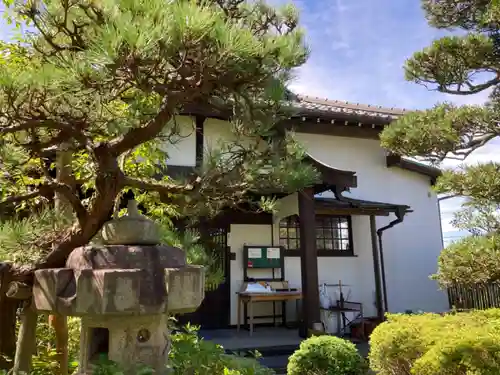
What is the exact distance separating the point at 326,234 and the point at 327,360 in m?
4.99

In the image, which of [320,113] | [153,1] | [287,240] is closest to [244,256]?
[287,240]

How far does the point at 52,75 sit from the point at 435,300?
10143 millimetres

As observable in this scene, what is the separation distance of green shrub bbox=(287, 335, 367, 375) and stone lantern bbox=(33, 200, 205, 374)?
230 centimetres

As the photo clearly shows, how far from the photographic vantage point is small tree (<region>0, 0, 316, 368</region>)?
1981 mm

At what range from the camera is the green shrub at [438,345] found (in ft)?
11.4

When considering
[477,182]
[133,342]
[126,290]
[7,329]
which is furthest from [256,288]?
[126,290]

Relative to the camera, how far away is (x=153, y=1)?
1.93 meters

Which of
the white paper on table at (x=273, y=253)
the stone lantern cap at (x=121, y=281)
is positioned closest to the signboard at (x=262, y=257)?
the white paper on table at (x=273, y=253)

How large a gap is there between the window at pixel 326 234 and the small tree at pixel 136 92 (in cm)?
573

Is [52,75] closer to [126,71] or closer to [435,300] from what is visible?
[126,71]

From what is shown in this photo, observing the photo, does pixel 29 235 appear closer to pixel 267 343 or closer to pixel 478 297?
pixel 267 343

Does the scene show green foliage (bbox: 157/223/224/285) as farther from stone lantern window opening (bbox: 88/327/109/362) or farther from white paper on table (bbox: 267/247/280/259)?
white paper on table (bbox: 267/247/280/259)

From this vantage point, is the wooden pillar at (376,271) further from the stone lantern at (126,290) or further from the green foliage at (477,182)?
the stone lantern at (126,290)

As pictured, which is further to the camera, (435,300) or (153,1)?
(435,300)
